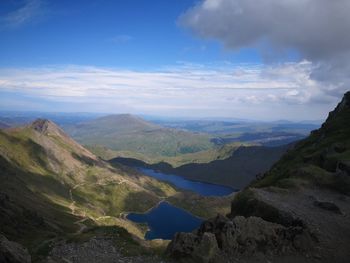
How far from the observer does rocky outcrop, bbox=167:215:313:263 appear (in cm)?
3597

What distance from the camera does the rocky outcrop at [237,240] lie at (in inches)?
1416

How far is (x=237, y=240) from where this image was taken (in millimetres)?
38000

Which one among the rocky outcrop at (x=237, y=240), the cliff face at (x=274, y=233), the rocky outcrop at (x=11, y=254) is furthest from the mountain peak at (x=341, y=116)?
the rocky outcrop at (x=11, y=254)

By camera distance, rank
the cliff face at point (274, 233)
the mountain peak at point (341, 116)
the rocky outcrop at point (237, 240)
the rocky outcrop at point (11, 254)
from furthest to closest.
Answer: the mountain peak at point (341, 116), the cliff face at point (274, 233), the rocky outcrop at point (237, 240), the rocky outcrop at point (11, 254)

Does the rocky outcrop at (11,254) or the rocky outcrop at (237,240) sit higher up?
the rocky outcrop at (237,240)

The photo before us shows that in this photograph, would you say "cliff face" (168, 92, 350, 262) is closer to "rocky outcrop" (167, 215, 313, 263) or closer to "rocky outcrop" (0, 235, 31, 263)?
"rocky outcrop" (167, 215, 313, 263)

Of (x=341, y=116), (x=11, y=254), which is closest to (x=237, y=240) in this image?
(x=11, y=254)

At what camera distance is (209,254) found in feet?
116

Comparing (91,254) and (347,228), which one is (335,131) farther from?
(91,254)

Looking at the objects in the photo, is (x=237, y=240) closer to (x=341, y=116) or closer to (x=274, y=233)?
(x=274, y=233)

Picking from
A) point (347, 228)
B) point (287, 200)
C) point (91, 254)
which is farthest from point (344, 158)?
point (91, 254)

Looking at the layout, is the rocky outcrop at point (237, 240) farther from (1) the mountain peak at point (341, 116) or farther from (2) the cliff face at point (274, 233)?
(1) the mountain peak at point (341, 116)

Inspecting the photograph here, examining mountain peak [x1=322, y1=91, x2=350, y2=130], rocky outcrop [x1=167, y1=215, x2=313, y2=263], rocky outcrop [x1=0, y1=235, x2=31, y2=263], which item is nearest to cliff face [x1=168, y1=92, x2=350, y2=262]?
rocky outcrop [x1=167, y1=215, x2=313, y2=263]

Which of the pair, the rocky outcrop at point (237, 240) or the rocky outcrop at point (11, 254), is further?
the rocky outcrop at point (237, 240)
